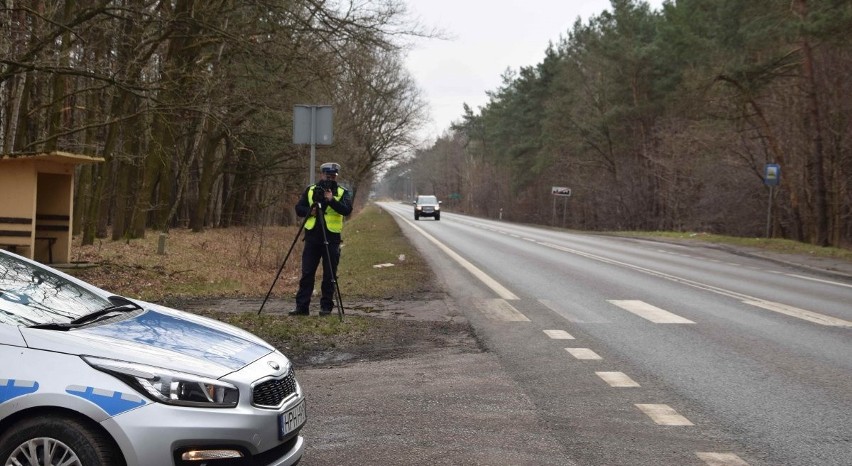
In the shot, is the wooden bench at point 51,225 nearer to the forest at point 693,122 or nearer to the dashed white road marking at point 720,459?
the dashed white road marking at point 720,459

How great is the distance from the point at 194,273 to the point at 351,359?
31.8ft

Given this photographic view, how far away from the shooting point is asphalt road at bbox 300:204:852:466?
16.3ft

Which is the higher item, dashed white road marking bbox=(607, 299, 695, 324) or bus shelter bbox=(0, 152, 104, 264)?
bus shelter bbox=(0, 152, 104, 264)

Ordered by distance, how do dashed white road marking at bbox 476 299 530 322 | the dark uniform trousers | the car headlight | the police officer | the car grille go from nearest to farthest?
1. the car headlight
2. the car grille
3. the police officer
4. the dark uniform trousers
5. dashed white road marking at bbox 476 299 530 322

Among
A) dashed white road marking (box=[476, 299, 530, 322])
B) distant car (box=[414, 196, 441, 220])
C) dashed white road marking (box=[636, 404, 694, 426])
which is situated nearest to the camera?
dashed white road marking (box=[636, 404, 694, 426])

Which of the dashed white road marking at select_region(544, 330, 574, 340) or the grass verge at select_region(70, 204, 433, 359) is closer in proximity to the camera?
the grass verge at select_region(70, 204, 433, 359)

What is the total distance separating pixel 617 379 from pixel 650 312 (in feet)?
15.4

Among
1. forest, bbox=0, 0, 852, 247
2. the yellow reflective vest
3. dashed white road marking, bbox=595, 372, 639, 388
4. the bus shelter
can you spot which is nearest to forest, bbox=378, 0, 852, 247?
forest, bbox=0, 0, 852, 247

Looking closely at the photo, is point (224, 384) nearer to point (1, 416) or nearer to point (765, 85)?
point (1, 416)

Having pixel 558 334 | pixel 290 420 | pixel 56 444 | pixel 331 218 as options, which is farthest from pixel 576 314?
pixel 56 444

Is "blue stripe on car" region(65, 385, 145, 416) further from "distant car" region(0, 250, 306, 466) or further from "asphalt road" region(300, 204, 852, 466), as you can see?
"asphalt road" region(300, 204, 852, 466)

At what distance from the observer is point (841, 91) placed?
92.3 feet

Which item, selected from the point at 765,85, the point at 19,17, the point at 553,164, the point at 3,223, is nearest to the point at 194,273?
the point at 3,223

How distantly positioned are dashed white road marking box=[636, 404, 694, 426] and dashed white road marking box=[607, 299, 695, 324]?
4.59 metres
